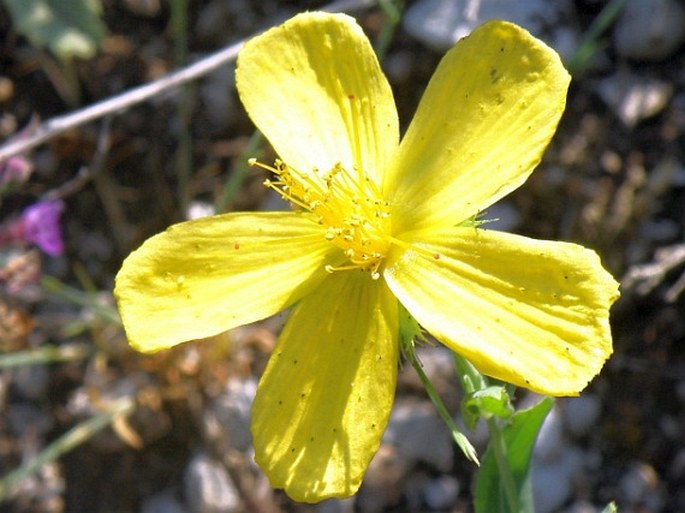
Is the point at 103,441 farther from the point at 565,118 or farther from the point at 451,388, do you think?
the point at 565,118

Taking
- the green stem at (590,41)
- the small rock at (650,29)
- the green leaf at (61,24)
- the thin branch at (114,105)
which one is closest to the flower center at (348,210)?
the thin branch at (114,105)

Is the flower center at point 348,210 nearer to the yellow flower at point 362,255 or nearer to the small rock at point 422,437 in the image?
the yellow flower at point 362,255

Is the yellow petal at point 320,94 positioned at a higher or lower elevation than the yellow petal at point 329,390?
higher

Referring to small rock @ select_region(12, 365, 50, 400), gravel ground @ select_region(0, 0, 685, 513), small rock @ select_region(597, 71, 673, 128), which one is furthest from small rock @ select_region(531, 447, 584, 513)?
small rock @ select_region(12, 365, 50, 400)

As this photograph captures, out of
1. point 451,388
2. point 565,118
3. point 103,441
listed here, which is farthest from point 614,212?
point 103,441

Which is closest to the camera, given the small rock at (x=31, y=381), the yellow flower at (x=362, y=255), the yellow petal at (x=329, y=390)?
the yellow flower at (x=362, y=255)

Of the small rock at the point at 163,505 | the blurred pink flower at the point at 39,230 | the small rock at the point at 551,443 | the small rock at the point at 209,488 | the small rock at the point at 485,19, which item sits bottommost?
the small rock at the point at 163,505
